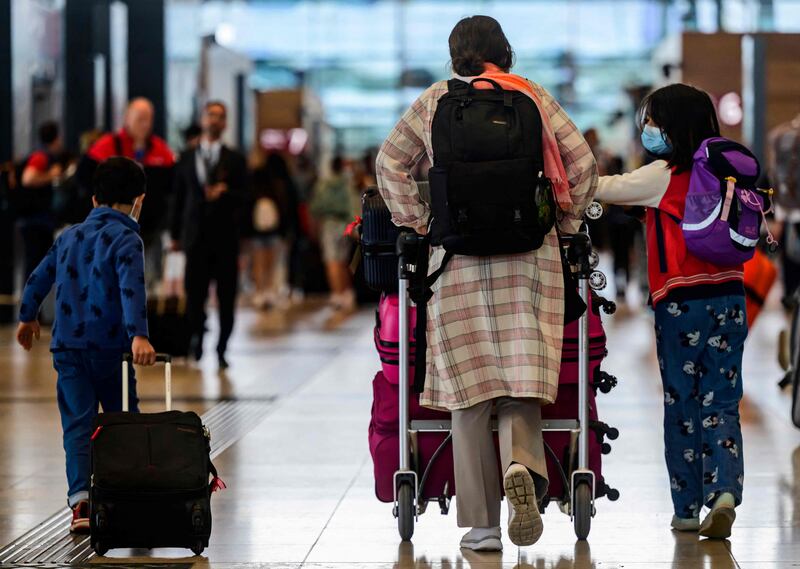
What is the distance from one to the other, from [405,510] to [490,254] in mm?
929

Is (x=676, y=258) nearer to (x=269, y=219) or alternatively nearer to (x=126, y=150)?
(x=126, y=150)

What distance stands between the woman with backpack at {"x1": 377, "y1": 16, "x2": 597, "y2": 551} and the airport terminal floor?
1.20ft

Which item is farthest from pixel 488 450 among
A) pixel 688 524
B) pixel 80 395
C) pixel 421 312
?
pixel 80 395

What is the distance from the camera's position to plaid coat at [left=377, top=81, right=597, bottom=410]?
190 inches

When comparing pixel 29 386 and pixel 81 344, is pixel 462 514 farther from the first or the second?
pixel 29 386

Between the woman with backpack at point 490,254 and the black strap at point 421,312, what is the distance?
0.6 inches

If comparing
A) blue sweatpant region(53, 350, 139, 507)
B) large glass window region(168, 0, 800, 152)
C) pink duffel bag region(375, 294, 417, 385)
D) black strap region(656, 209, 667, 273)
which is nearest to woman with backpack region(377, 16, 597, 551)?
pink duffel bag region(375, 294, 417, 385)

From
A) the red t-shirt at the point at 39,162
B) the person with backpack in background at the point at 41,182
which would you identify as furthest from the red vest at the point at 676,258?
the red t-shirt at the point at 39,162

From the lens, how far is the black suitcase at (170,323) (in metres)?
10.9

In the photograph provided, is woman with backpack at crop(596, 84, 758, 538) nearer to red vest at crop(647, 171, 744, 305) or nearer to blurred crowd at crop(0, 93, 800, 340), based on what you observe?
red vest at crop(647, 171, 744, 305)

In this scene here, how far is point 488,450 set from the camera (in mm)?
4973

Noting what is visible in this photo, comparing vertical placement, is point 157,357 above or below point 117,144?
below

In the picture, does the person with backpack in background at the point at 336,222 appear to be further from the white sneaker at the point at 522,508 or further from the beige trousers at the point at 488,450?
the white sneaker at the point at 522,508

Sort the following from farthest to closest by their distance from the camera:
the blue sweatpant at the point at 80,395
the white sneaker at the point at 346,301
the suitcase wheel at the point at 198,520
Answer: the white sneaker at the point at 346,301 < the blue sweatpant at the point at 80,395 < the suitcase wheel at the point at 198,520
